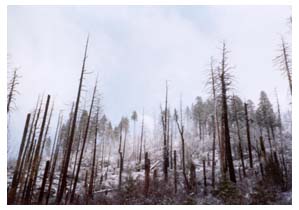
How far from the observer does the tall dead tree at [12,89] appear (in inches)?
204

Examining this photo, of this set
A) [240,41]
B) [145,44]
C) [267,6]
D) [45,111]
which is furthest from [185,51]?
[45,111]

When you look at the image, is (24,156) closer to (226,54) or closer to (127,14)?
(127,14)

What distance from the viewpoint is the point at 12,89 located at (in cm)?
531

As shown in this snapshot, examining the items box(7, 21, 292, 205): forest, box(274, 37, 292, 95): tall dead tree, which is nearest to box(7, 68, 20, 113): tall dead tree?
box(7, 21, 292, 205): forest

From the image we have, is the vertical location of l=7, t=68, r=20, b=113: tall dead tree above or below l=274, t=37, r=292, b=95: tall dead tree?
below

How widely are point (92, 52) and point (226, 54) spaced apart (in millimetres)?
3618

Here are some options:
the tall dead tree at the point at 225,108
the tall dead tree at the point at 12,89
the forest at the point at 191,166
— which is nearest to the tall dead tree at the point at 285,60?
the forest at the point at 191,166

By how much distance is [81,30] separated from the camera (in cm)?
594

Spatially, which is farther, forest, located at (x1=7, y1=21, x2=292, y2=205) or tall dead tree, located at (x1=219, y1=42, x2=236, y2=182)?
tall dead tree, located at (x1=219, y1=42, x2=236, y2=182)

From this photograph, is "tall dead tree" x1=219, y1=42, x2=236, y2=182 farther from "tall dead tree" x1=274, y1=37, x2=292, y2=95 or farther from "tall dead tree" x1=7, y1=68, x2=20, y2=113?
"tall dead tree" x1=7, y1=68, x2=20, y2=113

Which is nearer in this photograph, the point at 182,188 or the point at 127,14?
the point at 127,14

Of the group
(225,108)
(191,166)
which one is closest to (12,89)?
(191,166)

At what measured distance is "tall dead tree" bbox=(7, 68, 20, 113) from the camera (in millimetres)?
5191

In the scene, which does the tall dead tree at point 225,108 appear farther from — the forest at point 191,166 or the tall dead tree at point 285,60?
the tall dead tree at point 285,60
